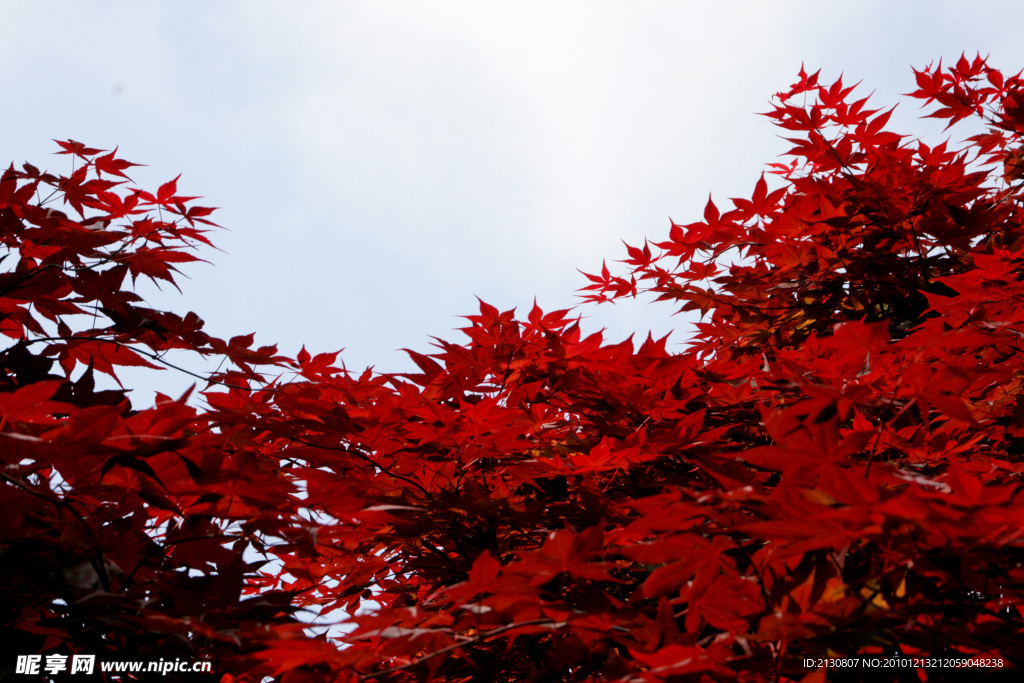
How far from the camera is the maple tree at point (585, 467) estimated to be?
3.68 ft

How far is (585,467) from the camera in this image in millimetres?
1811

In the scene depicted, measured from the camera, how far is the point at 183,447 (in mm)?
1303

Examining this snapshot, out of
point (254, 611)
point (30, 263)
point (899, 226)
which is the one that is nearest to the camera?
point (254, 611)

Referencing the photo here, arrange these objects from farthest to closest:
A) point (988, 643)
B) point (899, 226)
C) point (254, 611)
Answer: point (899, 226)
point (254, 611)
point (988, 643)

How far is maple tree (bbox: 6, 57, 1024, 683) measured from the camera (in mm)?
1122

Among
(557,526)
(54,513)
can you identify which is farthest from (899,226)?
(54,513)

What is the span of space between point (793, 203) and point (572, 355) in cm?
147

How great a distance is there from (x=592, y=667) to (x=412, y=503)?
63cm

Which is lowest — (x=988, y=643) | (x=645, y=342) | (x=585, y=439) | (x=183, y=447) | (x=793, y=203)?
(x=988, y=643)

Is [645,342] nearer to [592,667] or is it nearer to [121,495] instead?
[592,667]

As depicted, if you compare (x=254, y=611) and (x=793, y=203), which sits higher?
(x=793, y=203)

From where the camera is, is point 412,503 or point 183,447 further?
point 412,503

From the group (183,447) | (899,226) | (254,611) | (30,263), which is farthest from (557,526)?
(899,226)

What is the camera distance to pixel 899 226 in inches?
112
